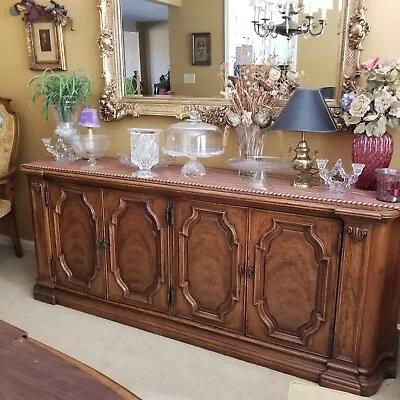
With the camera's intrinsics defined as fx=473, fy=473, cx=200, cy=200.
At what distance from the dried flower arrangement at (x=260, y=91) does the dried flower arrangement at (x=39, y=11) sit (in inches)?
51.7

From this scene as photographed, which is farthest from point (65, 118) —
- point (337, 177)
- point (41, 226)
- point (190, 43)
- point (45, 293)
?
point (337, 177)

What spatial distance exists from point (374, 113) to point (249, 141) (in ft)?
2.16

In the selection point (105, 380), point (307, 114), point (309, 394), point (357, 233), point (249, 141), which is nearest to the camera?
point (105, 380)

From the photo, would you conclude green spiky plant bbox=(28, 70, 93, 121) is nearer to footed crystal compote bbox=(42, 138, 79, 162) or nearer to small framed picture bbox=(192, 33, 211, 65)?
footed crystal compote bbox=(42, 138, 79, 162)

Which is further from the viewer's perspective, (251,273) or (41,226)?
(41,226)

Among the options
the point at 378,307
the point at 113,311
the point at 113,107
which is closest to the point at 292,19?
the point at 113,107

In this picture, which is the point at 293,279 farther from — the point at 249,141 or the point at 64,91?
the point at 64,91

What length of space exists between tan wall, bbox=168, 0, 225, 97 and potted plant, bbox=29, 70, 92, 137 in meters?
0.59

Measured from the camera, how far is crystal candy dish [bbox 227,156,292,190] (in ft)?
7.37

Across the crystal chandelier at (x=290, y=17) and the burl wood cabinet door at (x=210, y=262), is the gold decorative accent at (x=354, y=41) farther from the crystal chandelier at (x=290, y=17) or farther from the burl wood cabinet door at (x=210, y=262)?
the burl wood cabinet door at (x=210, y=262)

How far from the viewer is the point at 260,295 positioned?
89.4 inches

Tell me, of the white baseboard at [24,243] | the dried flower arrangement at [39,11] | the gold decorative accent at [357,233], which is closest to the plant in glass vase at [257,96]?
the gold decorative accent at [357,233]

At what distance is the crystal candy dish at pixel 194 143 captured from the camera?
2.49m

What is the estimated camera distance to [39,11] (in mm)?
3061
